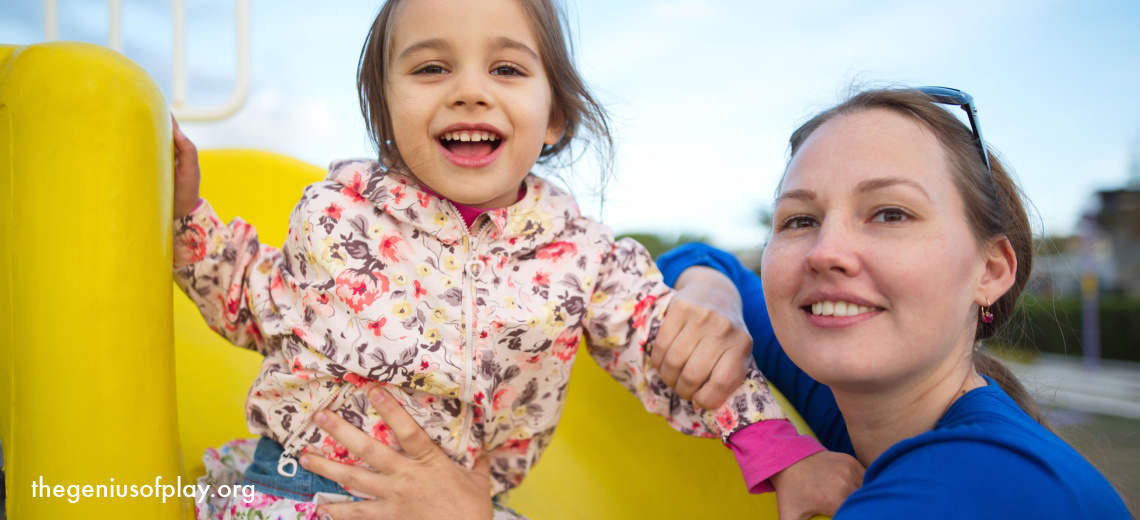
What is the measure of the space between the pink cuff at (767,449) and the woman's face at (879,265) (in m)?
0.17

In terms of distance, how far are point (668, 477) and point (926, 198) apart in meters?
0.87

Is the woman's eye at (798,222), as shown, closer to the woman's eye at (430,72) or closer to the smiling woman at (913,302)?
the smiling woman at (913,302)

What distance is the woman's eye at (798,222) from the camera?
0.98 metres

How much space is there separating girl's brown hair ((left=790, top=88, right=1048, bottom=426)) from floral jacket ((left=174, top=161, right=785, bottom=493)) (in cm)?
35

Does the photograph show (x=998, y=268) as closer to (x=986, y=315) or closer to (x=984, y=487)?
(x=986, y=315)

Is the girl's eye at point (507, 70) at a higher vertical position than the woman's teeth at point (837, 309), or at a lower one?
higher

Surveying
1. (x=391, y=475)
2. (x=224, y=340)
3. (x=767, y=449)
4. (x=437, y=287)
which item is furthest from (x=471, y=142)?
(x=224, y=340)

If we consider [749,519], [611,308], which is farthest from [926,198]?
[749,519]

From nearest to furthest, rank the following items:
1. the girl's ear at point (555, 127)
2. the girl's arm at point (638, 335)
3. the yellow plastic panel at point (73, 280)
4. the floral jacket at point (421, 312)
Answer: the yellow plastic panel at point (73, 280)
the floral jacket at point (421, 312)
the girl's arm at point (638, 335)
the girl's ear at point (555, 127)

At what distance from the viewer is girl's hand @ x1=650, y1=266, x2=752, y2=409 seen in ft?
3.59

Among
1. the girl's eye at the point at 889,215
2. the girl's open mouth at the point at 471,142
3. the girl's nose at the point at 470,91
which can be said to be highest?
the girl's nose at the point at 470,91

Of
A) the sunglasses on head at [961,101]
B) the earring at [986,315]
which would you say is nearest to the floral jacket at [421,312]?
the earring at [986,315]

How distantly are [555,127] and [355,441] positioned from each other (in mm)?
652

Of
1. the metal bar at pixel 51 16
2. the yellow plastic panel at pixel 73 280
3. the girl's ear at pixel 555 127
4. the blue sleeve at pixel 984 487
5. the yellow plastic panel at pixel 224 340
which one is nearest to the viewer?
the blue sleeve at pixel 984 487
